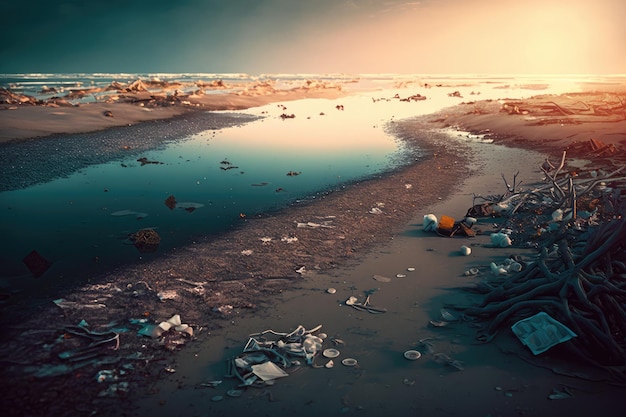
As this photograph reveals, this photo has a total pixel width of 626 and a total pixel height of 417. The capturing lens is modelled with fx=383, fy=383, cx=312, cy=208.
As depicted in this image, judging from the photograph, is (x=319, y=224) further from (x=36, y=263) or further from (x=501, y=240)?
(x=36, y=263)

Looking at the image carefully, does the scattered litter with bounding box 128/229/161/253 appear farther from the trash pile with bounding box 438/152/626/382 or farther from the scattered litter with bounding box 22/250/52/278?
the trash pile with bounding box 438/152/626/382

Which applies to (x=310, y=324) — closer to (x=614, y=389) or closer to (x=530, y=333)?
(x=530, y=333)

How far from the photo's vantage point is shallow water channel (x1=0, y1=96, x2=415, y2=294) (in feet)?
24.0

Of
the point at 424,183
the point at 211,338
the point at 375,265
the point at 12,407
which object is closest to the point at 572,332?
the point at 375,265

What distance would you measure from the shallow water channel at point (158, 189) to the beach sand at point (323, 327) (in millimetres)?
1154

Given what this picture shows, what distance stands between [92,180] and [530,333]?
12.6 metres

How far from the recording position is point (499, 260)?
264 inches

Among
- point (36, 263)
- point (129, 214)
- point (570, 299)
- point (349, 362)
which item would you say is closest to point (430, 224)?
point (570, 299)

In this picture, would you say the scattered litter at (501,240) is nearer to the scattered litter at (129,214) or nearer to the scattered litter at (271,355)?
the scattered litter at (271,355)

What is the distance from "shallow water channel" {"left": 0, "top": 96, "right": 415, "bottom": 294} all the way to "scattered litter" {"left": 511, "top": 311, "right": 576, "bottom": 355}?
5932mm

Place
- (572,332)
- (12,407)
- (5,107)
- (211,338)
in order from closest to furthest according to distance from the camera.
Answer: (12,407), (572,332), (211,338), (5,107)

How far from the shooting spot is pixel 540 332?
4.29m

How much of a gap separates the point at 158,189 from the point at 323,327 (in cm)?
837

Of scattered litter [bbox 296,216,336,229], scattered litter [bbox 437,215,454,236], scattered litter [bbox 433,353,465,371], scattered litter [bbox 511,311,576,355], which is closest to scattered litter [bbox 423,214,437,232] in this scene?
scattered litter [bbox 437,215,454,236]
